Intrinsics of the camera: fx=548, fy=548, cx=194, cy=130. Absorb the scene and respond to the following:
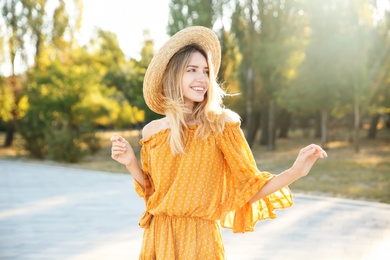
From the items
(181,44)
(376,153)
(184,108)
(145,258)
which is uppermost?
(181,44)

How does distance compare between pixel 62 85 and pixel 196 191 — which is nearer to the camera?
pixel 196 191

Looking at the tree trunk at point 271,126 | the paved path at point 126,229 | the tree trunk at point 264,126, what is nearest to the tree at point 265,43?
the tree trunk at point 271,126

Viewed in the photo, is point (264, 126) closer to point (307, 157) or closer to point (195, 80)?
point (195, 80)

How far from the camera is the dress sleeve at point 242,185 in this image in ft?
7.71

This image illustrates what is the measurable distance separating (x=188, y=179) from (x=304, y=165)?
493 mm

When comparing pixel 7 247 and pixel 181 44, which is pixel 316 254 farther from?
A: pixel 181 44

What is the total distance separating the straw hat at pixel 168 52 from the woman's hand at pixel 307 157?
61cm

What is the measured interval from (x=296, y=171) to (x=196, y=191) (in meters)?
0.43

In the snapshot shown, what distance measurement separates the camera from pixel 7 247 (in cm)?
609

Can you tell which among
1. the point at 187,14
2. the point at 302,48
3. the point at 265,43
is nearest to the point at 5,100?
the point at 187,14

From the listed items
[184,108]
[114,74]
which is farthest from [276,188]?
[114,74]

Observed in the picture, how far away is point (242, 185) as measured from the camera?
94.3 inches

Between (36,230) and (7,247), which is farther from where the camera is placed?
(36,230)

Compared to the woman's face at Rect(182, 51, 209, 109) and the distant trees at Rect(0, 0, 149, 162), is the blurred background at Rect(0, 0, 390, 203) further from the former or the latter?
the woman's face at Rect(182, 51, 209, 109)
